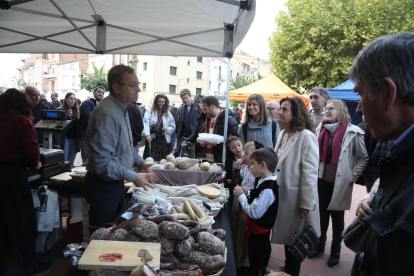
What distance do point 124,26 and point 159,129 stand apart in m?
2.58

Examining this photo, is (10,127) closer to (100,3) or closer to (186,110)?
(100,3)

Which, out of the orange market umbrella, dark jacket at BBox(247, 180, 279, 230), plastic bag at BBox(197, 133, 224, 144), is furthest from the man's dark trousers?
the orange market umbrella

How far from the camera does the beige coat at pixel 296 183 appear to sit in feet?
8.73

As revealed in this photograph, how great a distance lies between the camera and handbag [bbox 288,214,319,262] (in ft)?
8.07

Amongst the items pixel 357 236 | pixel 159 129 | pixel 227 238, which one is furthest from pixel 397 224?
pixel 159 129

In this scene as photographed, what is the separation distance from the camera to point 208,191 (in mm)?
2537

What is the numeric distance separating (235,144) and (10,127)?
2.39 meters

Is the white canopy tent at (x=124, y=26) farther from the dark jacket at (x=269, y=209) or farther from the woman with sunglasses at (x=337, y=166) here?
the dark jacket at (x=269, y=209)

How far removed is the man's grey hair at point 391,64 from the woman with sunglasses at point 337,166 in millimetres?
2747

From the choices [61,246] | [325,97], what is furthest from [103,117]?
[325,97]

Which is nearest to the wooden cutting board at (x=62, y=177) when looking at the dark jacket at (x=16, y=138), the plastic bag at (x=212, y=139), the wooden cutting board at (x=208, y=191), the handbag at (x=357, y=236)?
the dark jacket at (x=16, y=138)

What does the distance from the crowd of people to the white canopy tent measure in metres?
0.98

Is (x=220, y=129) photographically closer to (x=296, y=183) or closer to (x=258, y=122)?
(x=258, y=122)

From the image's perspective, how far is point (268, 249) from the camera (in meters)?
2.62
